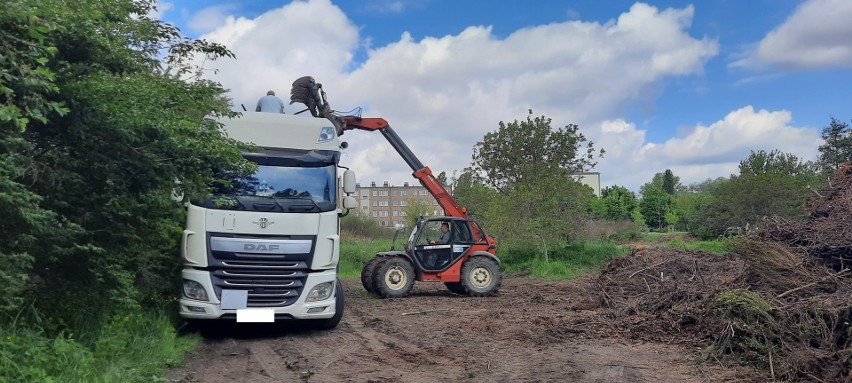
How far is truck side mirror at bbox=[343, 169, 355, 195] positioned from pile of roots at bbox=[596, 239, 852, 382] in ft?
14.9

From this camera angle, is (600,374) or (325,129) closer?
(600,374)

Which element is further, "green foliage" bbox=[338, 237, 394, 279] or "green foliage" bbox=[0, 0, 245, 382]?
"green foliage" bbox=[338, 237, 394, 279]

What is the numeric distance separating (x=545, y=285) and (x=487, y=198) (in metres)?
6.10

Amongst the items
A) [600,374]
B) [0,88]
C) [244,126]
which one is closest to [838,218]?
[600,374]

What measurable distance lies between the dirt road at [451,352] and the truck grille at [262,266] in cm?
67

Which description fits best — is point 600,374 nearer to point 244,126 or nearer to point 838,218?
point 838,218

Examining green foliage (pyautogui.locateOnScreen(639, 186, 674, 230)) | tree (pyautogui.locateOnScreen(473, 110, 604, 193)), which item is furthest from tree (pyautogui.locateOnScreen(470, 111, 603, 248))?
green foliage (pyautogui.locateOnScreen(639, 186, 674, 230))

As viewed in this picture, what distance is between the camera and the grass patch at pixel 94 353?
5.49 meters

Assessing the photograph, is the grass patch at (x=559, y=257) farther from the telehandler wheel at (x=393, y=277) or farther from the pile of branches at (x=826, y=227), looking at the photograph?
the pile of branches at (x=826, y=227)

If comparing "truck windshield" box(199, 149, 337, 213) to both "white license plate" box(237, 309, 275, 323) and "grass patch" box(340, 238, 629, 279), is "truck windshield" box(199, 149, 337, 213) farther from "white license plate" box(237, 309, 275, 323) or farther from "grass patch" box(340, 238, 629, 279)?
"grass patch" box(340, 238, 629, 279)

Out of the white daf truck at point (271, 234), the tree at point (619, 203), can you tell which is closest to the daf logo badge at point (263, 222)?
the white daf truck at point (271, 234)

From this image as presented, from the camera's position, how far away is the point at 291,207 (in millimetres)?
8812

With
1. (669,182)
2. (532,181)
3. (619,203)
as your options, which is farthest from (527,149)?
(669,182)

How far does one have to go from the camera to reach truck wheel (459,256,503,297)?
1482 cm
